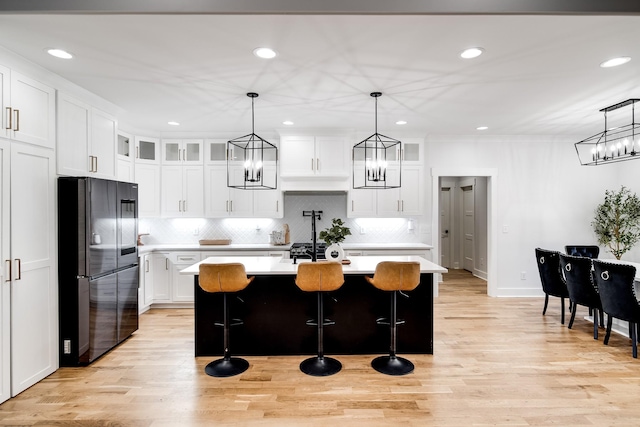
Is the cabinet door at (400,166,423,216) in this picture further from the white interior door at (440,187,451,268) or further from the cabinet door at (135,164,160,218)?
the cabinet door at (135,164,160,218)

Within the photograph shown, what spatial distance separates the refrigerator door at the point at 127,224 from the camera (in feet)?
11.9

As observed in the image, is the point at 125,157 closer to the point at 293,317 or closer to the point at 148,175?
the point at 148,175

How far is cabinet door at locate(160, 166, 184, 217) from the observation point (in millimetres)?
5449

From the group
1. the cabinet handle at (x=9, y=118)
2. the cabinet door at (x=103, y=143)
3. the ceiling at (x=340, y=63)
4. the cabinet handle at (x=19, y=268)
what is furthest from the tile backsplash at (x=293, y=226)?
the cabinet handle at (x=9, y=118)

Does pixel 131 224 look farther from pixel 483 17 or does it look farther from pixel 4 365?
pixel 483 17

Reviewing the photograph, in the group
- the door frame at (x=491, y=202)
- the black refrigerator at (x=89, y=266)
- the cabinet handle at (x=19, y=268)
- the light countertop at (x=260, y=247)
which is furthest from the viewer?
the door frame at (x=491, y=202)

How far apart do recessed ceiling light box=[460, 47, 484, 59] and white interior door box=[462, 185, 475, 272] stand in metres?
5.71

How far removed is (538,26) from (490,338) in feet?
10.2

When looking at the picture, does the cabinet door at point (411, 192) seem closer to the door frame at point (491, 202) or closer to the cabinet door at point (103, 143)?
the door frame at point (491, 202)

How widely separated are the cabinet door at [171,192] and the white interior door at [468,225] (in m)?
6.16

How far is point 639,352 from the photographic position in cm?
350

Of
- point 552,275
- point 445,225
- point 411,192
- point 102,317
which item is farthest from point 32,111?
point 445,225

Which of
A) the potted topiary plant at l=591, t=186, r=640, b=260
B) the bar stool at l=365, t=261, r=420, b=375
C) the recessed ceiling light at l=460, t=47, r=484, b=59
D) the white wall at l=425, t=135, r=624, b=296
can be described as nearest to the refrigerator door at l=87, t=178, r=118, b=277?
the bar stool at l=365, t=261, r=420, b=375

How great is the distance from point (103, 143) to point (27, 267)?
155cm
